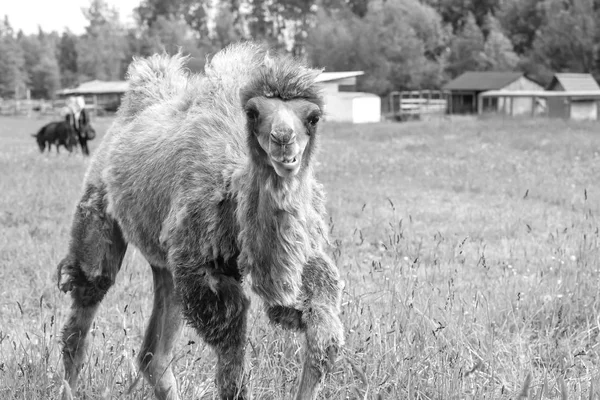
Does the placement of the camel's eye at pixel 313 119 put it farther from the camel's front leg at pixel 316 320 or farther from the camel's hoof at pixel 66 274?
the camel's hoof at pixel 66 274

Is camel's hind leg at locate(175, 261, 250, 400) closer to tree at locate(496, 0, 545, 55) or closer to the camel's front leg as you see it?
the camel's front leg

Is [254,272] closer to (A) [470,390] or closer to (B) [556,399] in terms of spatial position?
(A) [470,390]

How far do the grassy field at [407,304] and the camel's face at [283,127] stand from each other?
31.9 inches

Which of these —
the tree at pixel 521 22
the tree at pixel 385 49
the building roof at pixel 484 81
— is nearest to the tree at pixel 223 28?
the tree at pixel 385 49

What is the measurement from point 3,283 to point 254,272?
12.9 feet

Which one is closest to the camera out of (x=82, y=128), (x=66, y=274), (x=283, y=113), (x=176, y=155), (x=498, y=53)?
(x=283, y=113)

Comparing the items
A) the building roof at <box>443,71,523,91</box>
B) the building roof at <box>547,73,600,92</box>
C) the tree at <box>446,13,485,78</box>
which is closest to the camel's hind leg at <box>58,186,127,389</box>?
the building roof at <box>547,73,600,92</box>

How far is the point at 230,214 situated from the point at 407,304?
68.1 inches

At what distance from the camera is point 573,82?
5441cm

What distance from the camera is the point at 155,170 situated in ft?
12.4

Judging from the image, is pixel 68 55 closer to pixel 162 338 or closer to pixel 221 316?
pixel 162 338

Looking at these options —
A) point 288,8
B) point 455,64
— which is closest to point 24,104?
point 288,8

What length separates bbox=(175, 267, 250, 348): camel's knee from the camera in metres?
3.15

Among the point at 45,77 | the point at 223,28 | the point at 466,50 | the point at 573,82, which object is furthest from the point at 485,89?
the point at 45,77
